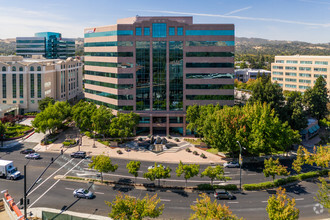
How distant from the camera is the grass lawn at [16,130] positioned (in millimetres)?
73625

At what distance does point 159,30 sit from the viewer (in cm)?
7606

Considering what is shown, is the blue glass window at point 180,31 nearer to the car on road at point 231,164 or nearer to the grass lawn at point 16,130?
the car on road at point 231,164

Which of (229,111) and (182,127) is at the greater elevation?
(229,111)

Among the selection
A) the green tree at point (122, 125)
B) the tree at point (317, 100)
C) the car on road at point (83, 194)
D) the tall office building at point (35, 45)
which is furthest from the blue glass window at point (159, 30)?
the tall office building at point (35, 45)

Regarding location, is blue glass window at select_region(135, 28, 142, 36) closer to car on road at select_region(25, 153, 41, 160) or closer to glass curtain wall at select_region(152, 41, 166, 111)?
glass curtain wall at select_region(152, 41, 166, 111)

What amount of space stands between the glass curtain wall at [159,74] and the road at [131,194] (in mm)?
28073

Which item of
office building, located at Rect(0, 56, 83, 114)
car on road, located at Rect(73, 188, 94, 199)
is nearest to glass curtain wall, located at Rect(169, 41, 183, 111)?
car on road, located at Rect(73, 188, 94, 199)

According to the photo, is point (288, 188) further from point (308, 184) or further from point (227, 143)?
point (227, 143)

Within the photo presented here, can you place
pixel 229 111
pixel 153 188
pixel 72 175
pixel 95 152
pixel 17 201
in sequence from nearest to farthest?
pixel 17 201
pixel 153 188
pixel 72 175
pixel 229 111
pixel 95 152

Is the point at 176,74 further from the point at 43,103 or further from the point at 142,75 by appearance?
the point at 43,103

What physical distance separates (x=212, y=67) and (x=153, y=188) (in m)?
45.2

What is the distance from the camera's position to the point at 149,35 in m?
76.1

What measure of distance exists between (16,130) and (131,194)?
53.5m

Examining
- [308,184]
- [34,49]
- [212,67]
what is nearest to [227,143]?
[308,184]
